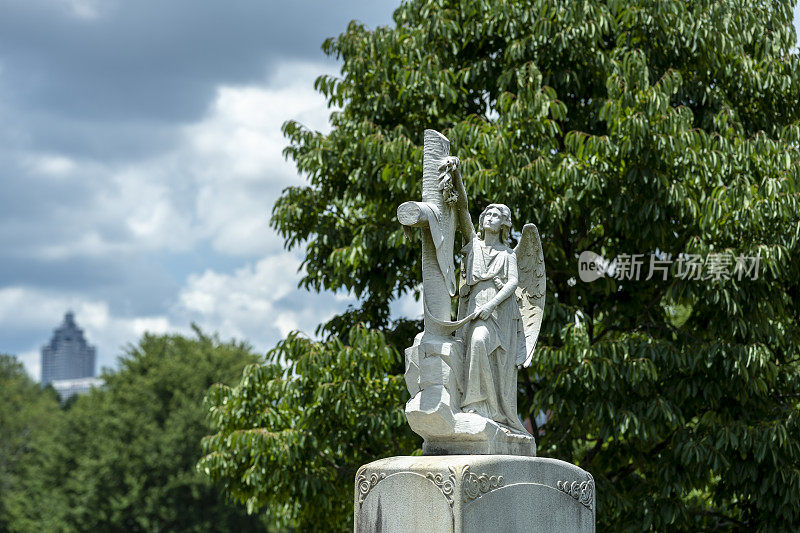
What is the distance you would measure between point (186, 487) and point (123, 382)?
14.4 feet

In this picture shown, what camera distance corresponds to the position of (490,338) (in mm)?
7805

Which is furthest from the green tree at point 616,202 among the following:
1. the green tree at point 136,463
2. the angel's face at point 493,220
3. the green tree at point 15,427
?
the green tree at point 15,427

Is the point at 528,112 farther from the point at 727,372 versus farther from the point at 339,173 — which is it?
the point at 727,372

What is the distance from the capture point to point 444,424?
745cm

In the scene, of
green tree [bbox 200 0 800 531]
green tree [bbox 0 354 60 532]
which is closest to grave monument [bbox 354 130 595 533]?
green tree [bbox 200 0 800 531]

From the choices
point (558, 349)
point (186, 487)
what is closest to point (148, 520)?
point (186, 487)

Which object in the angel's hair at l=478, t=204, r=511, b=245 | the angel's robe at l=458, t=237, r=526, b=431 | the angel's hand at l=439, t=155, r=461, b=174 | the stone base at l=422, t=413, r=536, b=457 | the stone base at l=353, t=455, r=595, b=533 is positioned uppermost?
the angel's hand at l=439, t=155, r=461, b=174

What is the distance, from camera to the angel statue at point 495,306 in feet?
25.2

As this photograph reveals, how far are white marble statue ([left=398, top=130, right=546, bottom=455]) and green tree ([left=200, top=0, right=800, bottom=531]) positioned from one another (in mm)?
3195

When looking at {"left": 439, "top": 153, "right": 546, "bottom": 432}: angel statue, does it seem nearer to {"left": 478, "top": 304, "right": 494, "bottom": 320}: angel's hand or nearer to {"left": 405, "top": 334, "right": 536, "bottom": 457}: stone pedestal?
{"left": 478, "top": 304, "right": 494, "bottom": 320}: angel's hand

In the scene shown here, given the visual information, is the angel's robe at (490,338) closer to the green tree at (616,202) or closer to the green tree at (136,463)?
the green tree at (616,202)

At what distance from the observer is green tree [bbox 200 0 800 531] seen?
448 inches

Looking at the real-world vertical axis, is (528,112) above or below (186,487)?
above

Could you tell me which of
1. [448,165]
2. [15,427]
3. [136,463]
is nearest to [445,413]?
[448,165]
